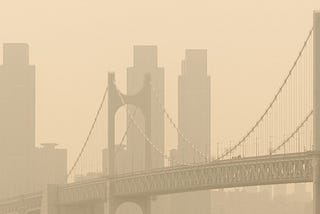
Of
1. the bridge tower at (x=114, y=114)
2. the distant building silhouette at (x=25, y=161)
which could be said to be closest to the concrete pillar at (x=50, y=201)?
the bridge tower at (x=114, y=114)

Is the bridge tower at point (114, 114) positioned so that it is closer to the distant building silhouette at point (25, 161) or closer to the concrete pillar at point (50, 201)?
the concrete pillar at point (50, 201)

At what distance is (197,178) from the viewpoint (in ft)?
255

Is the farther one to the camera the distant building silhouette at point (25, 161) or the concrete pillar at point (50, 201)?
the distant building silhouette at point (25, 161)

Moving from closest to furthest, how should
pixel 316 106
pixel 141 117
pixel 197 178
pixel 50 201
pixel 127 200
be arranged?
pixel 316 106 < pixel 197 178 < pixel 127 200 < pixel 50 201 < pixel 141 117

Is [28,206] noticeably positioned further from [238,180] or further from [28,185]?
[28,185]

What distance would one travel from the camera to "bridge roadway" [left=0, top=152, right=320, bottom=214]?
6862cm

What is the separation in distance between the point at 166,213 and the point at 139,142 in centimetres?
1470

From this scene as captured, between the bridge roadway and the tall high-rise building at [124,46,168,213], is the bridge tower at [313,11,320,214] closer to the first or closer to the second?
the bridge roadway

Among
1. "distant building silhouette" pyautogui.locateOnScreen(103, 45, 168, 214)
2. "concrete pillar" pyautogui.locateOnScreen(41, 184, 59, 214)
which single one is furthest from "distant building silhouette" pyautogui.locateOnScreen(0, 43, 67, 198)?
"concrete pillar" pyautogui.locateOnScreen(41, 184, 59, 214)

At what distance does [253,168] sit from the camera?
72250mm

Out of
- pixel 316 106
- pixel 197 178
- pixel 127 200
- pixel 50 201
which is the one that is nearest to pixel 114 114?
pixel 50 201

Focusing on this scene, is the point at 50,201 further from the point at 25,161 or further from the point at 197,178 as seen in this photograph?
the point at 25,161

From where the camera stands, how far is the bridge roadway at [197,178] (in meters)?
68.6

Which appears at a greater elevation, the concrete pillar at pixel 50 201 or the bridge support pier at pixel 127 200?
the concrete pillar at pixel 50 201
